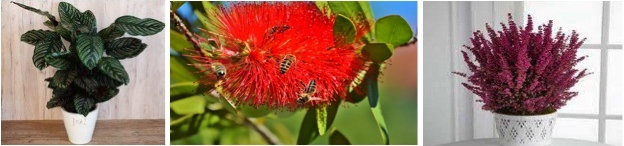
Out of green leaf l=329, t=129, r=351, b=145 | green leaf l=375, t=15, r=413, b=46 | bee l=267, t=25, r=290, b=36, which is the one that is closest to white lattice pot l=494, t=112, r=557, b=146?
green leaf l=375, t=15, r=413, b=46

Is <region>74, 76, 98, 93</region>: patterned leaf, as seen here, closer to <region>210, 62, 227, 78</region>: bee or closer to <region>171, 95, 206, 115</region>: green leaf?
<region>171, 95, 206, 115</region>: green leaf

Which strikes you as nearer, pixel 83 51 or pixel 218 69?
pixel 83 51

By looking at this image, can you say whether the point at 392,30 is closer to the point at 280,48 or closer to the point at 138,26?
the point at 280,48

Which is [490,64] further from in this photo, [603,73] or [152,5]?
[152,5]

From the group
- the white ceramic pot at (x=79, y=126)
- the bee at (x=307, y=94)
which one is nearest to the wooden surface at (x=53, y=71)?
the white ceramic pot at (x=79, y=126)

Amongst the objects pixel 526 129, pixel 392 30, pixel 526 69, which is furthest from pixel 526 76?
pixel 392 30

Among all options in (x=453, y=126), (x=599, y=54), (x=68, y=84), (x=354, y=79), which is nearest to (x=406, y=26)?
(x=354, y=79)

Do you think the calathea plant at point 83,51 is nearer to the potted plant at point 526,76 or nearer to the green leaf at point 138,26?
the green leaf at point 138,26
